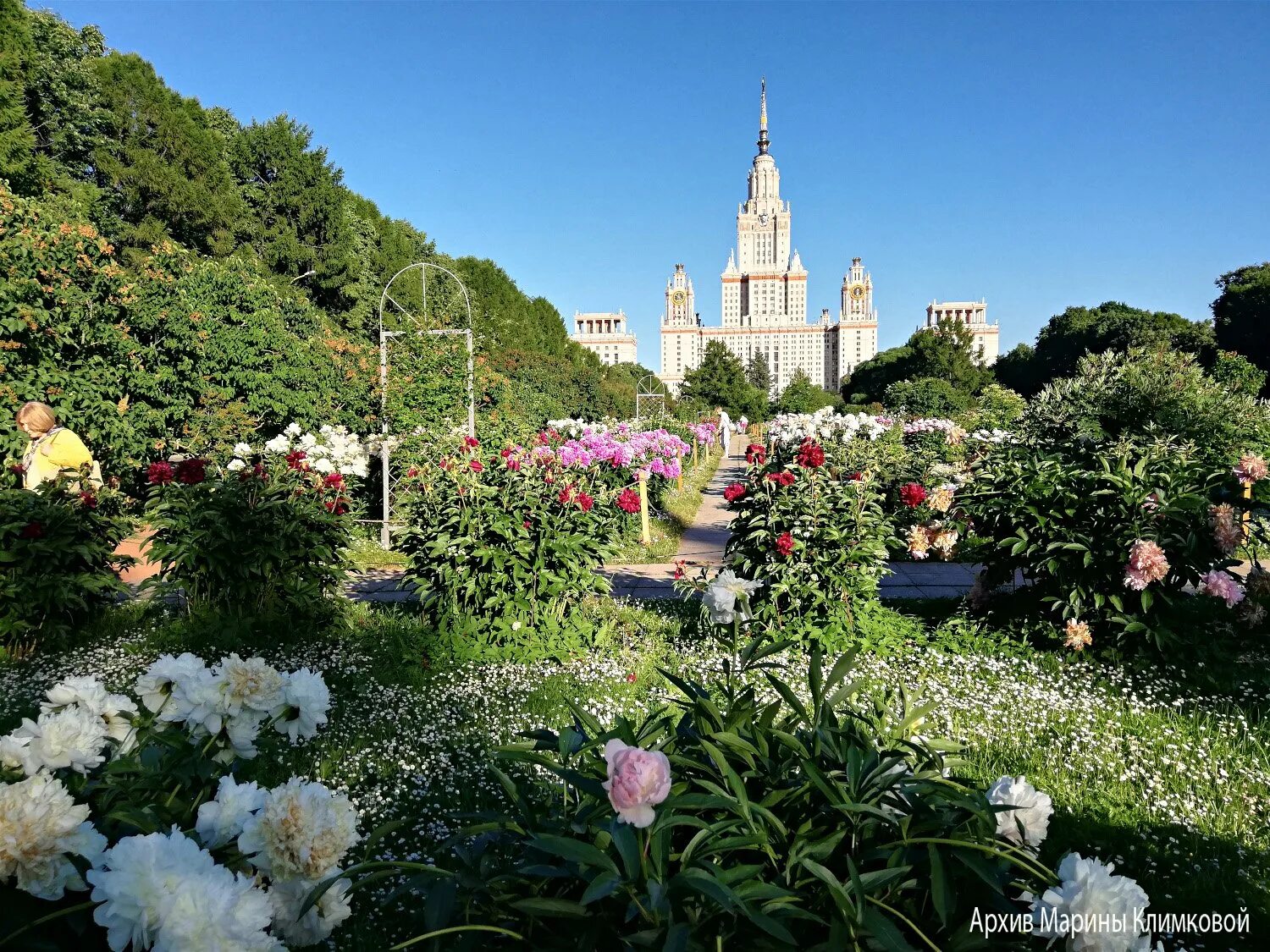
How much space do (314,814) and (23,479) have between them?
5.88 metres

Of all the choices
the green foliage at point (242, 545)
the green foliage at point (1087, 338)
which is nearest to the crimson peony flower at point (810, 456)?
the green foliage at point (242, 545)

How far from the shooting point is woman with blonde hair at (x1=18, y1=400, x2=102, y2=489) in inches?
208

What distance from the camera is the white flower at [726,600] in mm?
2074

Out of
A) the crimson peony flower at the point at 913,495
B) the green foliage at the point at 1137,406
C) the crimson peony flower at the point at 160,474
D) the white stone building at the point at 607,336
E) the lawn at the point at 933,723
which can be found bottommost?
the lawn at the point at 933,723

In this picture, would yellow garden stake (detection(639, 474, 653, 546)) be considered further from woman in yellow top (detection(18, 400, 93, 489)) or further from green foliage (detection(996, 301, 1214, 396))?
green foliage (detection(996, 301, 1214, 396))

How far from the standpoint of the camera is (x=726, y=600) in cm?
207

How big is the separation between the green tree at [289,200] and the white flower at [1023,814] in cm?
2639

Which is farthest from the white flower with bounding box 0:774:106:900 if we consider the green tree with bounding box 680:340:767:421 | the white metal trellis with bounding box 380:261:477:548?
the green tree with bounding box 680:340:767:421

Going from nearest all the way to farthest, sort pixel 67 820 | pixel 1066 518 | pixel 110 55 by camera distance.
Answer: pixel 67 820 → pixel 1066 518 → pixel 110 55

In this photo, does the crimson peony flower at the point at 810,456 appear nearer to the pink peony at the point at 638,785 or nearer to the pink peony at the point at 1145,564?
the pink peony at the point at 1145,564

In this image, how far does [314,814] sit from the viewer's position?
3.67 ft

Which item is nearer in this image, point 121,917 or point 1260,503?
point 121,917

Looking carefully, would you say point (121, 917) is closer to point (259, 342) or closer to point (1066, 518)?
point (1066, 518)

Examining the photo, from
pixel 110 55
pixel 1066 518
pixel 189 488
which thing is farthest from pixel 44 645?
pixel 110 55
